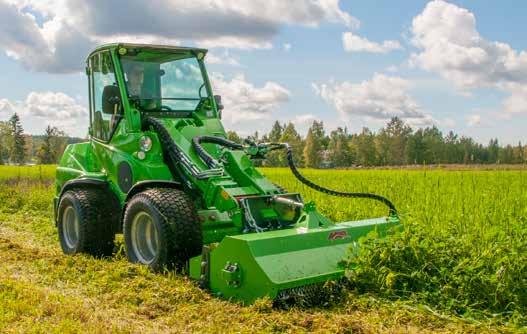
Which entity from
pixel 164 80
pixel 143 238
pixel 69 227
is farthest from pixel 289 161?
pixel 69 227

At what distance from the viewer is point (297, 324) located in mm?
4863

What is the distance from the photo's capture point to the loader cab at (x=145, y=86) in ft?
25.1

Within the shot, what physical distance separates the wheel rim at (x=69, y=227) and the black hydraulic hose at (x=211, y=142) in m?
2.27

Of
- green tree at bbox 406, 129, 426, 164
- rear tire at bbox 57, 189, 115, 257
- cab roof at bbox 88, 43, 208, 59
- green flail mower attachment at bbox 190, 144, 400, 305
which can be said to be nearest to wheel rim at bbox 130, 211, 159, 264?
green flail mower attachment at bbox 190, 144, 400, 305

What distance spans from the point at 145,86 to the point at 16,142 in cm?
7927

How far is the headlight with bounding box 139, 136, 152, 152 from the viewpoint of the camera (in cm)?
714

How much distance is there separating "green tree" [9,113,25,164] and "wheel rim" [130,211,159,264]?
77631 mm

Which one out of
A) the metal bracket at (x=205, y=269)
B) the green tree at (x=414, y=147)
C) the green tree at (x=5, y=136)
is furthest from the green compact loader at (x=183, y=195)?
the green tree at (x=5, y=136)

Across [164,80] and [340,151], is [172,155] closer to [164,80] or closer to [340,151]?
[164,80]

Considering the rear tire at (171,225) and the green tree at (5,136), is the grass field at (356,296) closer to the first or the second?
the rear tire at (171,225)

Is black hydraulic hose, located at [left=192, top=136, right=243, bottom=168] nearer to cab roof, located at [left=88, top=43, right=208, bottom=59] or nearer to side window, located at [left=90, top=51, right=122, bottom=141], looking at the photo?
side window, located at [left=90, top=51, right=122, bottom=141]

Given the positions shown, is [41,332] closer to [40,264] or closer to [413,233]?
[40,264]

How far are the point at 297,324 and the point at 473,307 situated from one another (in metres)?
1.62

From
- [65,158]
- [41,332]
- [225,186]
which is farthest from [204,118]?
[41,332]
